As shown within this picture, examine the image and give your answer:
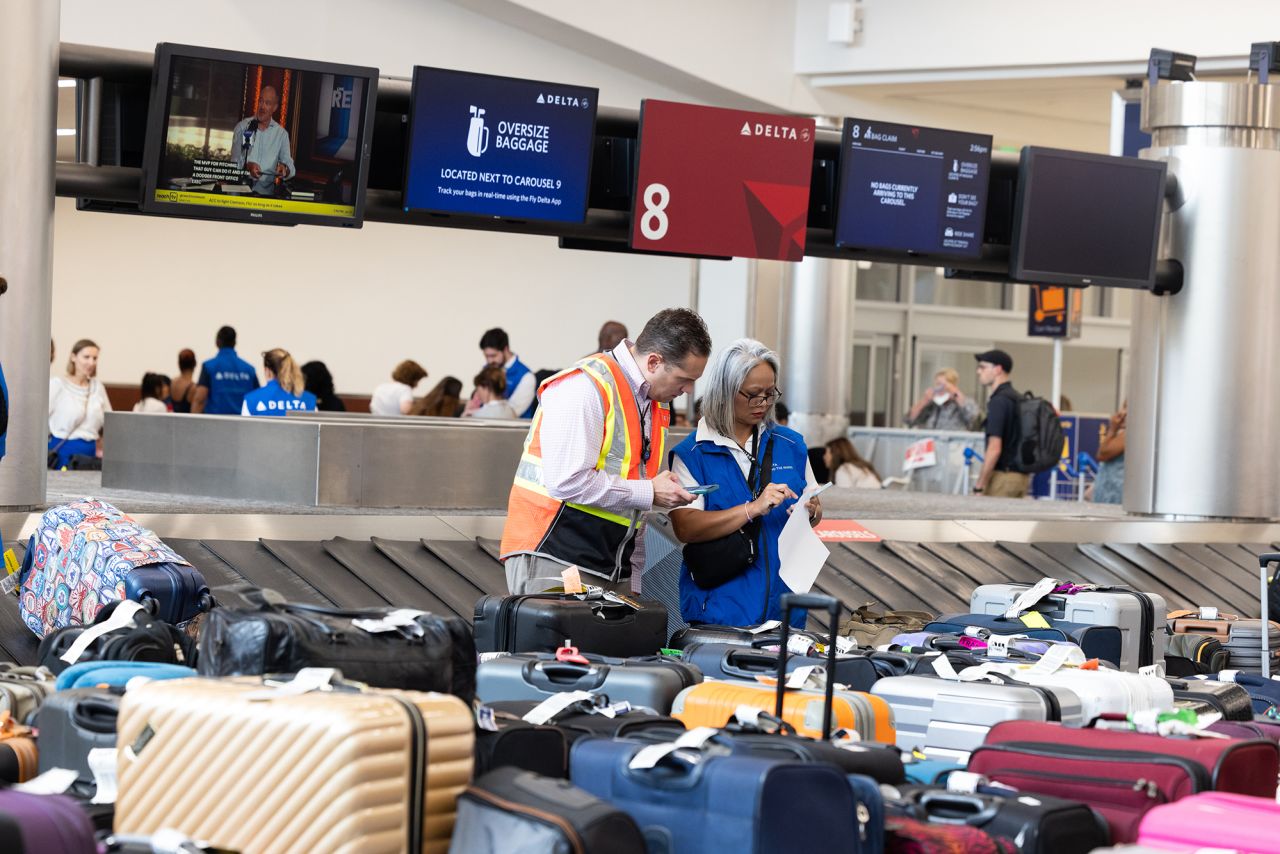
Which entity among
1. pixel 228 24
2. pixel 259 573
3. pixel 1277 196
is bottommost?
pixel 259 573

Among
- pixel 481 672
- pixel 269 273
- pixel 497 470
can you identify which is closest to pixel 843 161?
pixel 497 470

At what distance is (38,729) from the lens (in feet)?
10.4

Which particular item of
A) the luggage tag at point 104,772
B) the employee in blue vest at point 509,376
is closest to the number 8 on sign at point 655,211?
the employee in blue vest at point 509,376

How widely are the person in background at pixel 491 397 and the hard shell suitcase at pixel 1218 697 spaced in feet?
24.8

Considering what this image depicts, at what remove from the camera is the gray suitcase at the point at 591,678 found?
12.0 feet

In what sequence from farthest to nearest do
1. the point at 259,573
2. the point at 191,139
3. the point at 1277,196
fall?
the point at 1277,196 → the point at 191,139 → the point at 259,573

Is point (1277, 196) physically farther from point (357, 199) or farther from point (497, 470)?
point (357, 199)

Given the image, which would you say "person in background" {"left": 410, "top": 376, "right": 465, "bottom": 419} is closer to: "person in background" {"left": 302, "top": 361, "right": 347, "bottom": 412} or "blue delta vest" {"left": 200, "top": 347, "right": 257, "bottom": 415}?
"person in background" {"left": 302, "top": 361, "right": 347, "bottom": 412}

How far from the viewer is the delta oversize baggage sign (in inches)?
342

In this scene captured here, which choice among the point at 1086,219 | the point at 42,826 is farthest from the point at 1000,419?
the point at 42,826

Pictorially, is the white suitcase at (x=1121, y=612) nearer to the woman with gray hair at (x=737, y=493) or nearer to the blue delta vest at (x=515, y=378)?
the woman with gray hair at (x=737, y=493)

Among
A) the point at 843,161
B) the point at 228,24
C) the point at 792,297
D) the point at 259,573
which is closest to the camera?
the point at 259,573

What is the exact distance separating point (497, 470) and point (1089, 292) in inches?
796

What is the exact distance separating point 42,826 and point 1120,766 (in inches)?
73.5
